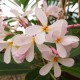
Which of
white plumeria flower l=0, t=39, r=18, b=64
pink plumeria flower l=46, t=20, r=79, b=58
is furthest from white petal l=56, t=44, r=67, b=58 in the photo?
white plumeria flower l=0, t=39, r=18, b=64

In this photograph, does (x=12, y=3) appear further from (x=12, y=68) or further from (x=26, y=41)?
(x=26, y=41)

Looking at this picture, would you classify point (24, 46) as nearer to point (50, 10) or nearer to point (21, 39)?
point (21, 39)

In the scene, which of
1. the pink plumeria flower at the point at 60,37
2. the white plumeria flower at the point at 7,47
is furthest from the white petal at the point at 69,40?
the white plumeria flower at the point at 7,47

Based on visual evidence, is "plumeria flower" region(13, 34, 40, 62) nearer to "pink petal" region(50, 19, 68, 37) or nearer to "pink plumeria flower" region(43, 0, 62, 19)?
"pink petal" region(50, 19, 68, 37)

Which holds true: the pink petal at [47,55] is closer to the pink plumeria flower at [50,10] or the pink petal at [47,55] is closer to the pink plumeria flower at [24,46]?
the pink plumeria flower at [24,46]

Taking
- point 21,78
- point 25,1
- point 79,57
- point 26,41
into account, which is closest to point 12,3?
point 25,1
